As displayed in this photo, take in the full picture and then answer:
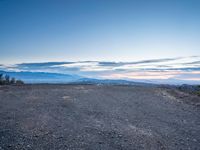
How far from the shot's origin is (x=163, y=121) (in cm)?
1303

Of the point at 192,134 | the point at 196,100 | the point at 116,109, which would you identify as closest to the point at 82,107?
the point at 116,109

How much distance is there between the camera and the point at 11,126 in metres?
11.0

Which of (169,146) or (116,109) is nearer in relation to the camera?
(169,146)

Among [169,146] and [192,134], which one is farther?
[192,134]

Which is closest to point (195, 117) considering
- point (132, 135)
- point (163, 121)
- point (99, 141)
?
point (163, 121)

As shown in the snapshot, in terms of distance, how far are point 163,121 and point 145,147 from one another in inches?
178

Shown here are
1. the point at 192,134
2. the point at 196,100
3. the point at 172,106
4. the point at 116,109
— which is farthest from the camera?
the point at 196,100

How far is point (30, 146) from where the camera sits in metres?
8.58

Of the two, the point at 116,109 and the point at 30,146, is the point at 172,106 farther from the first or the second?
the point at 30,146

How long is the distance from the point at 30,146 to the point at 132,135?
4.07 metres

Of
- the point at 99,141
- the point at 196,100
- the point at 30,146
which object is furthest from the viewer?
the point at 196,100

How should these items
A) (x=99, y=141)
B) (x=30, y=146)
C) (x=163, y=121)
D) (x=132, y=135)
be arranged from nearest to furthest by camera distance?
(x=30, y=146) < (x=99, y=141) < (x=132, y=135) < (x=163, y=121)

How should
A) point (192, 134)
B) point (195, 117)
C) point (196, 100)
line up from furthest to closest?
1. point (196, 100)
2. point (195, 117)
3. point (192, 134)

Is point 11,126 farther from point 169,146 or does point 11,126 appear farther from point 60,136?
point 169,146
